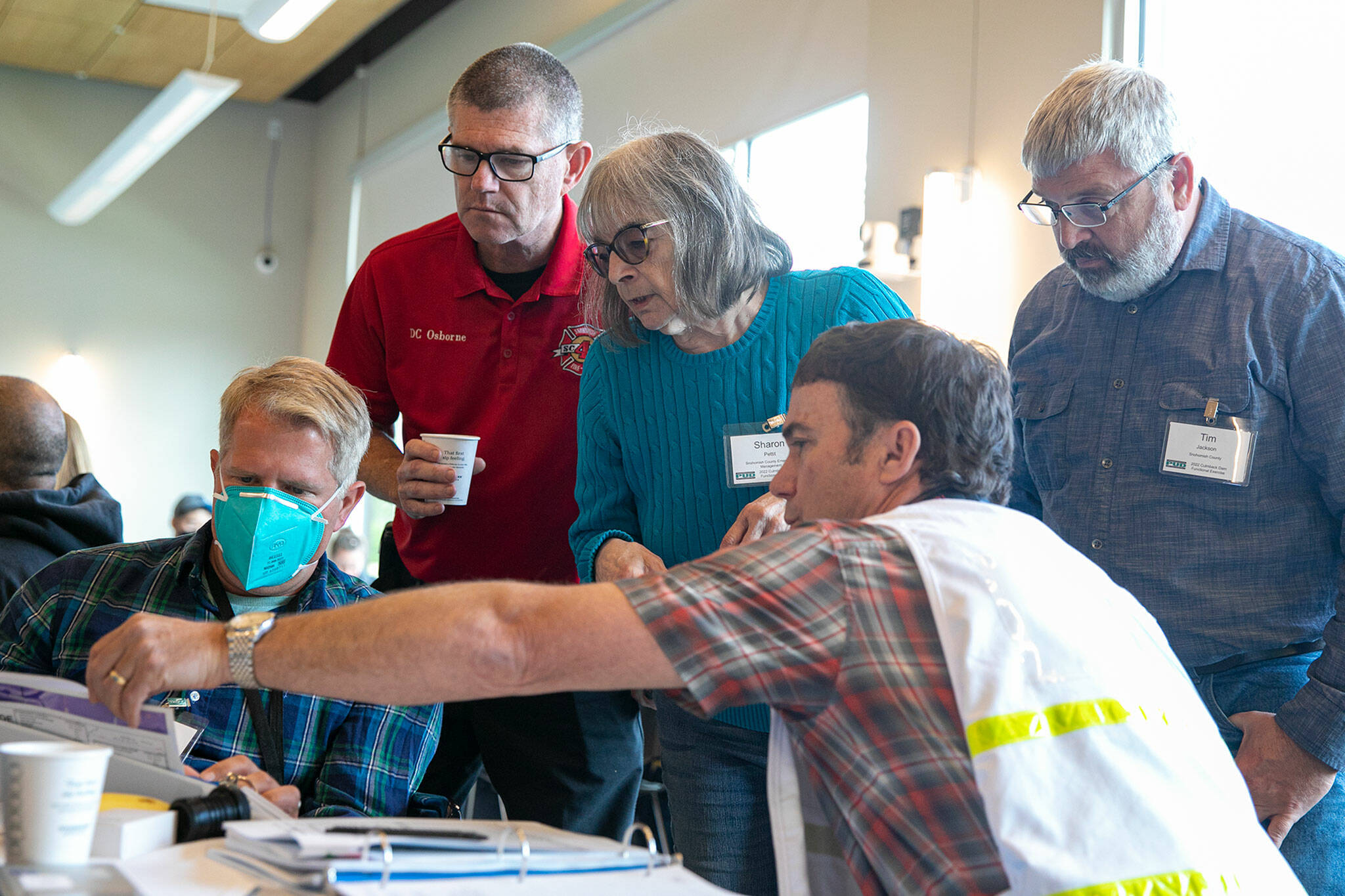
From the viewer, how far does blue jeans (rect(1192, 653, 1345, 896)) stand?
1.83m

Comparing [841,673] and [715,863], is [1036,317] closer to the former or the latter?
[715,863]

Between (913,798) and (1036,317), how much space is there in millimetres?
1428

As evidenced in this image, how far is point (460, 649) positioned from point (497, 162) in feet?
4.70

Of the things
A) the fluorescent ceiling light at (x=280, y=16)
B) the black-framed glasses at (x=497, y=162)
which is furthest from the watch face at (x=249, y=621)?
the fluorescent ceiling light at (x=280, y=16)

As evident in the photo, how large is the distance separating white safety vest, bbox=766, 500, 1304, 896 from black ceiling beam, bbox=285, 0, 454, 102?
7.65 m

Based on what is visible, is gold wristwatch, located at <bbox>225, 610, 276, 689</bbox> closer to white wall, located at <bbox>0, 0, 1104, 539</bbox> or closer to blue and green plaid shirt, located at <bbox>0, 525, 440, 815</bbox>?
Result: blue and green plaid shirt, located at <bbox>0, 525, 440, 815</bbox>

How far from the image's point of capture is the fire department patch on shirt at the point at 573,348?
240 cm

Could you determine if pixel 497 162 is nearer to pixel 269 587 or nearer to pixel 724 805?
pixel 269 587

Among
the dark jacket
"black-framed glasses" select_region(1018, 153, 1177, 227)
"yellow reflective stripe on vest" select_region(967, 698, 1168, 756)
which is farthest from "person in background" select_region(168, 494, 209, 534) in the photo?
"yellow reflective stripe on vest" select_region(967, 698, 1168, 756)

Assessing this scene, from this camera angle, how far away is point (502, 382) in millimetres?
2410

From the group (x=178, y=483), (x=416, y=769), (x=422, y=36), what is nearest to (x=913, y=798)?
(x=416, y=769)

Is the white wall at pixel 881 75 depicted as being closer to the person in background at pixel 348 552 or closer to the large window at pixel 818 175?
the large window at pixel 818 175

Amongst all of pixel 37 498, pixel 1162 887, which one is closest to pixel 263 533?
pixel 37 498

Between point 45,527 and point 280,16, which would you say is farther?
point 280,16
